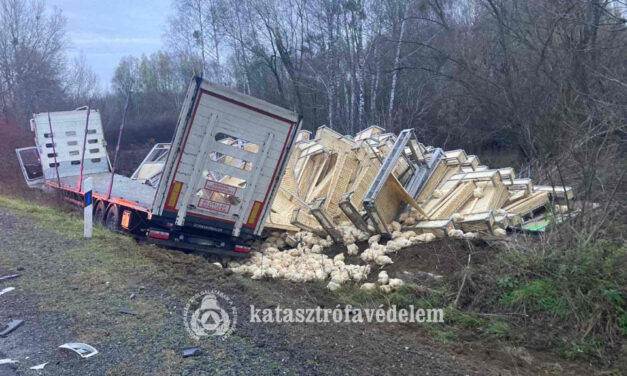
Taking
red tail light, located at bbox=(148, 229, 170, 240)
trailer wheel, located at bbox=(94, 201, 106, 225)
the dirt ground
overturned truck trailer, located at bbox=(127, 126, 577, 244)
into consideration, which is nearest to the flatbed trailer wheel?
trailer wheel, located at bbox=(94, 201, 106, 225)

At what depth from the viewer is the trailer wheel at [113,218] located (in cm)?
949

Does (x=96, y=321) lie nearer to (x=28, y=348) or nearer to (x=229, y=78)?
(x=28, y=348)

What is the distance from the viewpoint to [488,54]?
56.0 ft

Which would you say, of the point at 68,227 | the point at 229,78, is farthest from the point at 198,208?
the point at 229,78

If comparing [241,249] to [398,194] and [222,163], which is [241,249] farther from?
[398,194]

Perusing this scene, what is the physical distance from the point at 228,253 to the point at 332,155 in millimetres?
3061

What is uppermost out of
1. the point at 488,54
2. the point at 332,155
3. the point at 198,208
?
the point at 488,54

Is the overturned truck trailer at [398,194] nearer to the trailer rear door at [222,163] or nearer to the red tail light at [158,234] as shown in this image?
the trailer rear door at [222,163]

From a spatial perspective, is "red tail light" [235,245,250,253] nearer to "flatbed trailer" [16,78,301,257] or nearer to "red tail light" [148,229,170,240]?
"flatbed trailer" [16,78,301,257]

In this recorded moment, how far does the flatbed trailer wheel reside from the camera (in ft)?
33.5

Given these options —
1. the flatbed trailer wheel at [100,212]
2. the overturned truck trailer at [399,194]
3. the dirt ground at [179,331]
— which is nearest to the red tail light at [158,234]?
the dirt ground at [179,331]

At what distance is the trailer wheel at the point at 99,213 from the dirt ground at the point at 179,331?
2809mm

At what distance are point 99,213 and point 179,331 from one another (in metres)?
6.76

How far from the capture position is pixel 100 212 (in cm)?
1045
